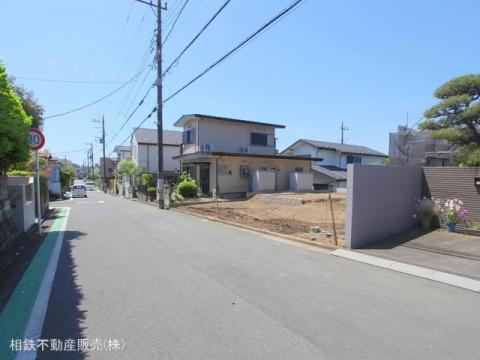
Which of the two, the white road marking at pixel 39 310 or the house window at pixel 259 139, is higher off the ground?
the house window at pixel 259 139

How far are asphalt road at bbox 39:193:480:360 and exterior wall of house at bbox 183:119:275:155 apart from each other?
18393 millimetres

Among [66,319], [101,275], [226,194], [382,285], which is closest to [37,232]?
[101,275]

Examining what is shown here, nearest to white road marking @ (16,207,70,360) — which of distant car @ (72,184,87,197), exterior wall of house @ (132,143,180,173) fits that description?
exterior wall of house @ (132,143,180,173)

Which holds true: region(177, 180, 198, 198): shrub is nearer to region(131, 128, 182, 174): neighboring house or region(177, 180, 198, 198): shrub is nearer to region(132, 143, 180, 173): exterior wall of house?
region(131, 128, 182, 174): neighboring house

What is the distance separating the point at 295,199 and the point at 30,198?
12.5 meters

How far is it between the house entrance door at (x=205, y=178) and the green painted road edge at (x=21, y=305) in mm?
16854

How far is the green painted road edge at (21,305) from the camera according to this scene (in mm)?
3535

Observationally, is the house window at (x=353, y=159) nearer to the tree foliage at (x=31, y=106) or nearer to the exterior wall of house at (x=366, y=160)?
the exterior wall of house at (x=366, y=160)

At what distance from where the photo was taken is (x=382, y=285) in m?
Answer: 5.38

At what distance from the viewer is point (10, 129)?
710 cm

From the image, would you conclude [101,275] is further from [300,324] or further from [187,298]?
[300,324]

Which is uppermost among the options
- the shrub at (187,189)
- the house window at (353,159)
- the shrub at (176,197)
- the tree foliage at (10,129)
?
the house window at (353,159)

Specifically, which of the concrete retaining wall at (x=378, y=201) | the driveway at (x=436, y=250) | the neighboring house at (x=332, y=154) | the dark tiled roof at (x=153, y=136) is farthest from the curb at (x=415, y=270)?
the dark tiled roof at (x=153, y=136)

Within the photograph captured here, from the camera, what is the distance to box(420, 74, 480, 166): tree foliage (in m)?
9.98
